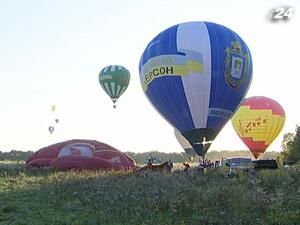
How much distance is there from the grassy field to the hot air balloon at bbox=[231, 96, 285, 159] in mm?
25781

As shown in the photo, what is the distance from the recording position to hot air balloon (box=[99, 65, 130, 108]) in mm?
44000

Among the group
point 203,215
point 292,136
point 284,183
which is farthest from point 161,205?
point 292,136

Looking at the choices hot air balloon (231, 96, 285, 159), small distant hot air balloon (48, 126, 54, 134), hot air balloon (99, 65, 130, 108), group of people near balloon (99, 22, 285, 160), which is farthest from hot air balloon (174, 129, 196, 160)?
small distant hot air balloon (48, 126, 54, 134)

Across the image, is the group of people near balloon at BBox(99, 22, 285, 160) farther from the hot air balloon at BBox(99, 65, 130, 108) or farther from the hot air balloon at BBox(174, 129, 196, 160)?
the hot air balloon at BBox(99, 65, 130, 108)

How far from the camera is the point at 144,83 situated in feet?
105

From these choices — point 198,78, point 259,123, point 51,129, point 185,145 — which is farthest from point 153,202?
point 51,129

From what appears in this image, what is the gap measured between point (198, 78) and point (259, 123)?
17.5 m

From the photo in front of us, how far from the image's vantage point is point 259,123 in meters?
45.9

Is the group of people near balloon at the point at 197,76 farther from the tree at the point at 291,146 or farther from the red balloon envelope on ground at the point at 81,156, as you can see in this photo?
the tree at the point at 291,146

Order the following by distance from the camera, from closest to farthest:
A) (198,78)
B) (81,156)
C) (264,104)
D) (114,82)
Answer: (198,78) < (81,156) < (114,82) < (264,104)

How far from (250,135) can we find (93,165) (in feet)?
63.6

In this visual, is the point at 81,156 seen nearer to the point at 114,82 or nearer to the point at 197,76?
the point at 197,76

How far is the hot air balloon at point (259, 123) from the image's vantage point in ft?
151

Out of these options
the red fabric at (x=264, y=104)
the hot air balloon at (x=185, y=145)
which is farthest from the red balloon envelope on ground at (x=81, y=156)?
the red fabric at (x=264, y=104)
